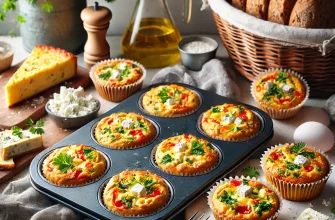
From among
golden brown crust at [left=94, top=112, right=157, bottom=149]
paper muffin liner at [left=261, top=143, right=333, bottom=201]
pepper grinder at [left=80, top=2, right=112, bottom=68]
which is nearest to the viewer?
paper muffin liner at [left=261, top=143, right=333, bottom=201]

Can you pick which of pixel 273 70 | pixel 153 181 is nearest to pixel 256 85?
pixel 273 70

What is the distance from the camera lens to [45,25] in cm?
323

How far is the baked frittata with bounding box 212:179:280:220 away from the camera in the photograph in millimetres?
2209

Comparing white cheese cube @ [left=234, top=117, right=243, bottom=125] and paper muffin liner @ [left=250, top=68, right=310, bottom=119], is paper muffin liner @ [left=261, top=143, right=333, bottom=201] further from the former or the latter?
paper muffin liner @ [left=250, top=68, right=310, bottom=119]

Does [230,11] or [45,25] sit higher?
[230,11]

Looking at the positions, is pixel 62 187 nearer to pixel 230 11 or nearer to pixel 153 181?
pixel 153 181

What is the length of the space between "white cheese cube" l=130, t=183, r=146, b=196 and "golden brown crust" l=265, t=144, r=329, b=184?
1.47 feet

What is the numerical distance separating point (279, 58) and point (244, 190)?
82cm

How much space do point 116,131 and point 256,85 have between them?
667mm

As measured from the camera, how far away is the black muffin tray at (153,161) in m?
2.28

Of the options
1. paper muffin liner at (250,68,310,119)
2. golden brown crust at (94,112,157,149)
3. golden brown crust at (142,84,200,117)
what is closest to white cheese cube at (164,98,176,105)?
golden brown crust at (142,84,200,117)

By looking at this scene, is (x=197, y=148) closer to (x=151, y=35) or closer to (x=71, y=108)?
(x=71, y=108)

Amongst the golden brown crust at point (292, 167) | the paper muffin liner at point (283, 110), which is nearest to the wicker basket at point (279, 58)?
the paper muffin liner at point (283, 110)

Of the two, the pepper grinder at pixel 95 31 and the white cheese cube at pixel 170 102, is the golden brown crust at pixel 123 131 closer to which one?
the white cheese cube at pixel 170 102
